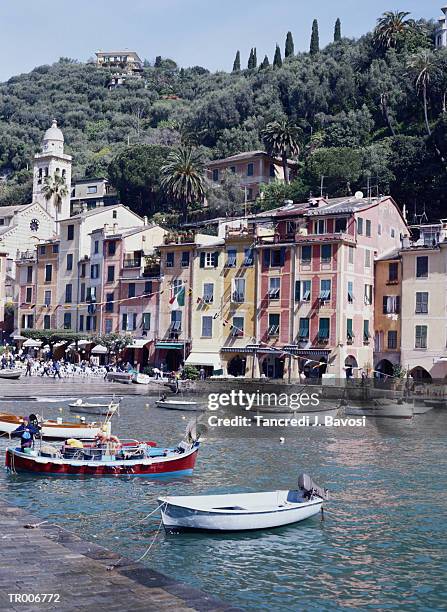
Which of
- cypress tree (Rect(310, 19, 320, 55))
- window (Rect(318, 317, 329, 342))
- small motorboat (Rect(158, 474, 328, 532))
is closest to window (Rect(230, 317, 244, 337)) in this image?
window (Rect(318, 317, 329, 342))

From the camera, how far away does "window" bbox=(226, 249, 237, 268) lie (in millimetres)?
76062

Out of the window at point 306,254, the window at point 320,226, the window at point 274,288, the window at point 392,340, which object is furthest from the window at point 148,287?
the window at point 392,340

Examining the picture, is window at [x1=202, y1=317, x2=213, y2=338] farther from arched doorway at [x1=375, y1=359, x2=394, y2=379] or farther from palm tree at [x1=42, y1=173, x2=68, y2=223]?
palm tree at [x1=42, y1=173, x2=68, y2=223]

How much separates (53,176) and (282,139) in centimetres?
3899

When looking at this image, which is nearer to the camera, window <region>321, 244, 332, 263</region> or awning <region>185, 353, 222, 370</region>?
window <region>321, 244, 332, 263</region>

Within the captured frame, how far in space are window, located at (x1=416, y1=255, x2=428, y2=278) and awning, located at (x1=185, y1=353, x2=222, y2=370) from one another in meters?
19.3

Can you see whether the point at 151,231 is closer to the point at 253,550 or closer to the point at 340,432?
the point at 340,432

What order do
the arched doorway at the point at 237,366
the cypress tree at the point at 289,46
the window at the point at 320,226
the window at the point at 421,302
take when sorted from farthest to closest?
1. the cypress tree at the point at 289,46
2. the arched doorway at the point at 237,366
3. the window at the point at 320,226
4. the window at the point at 421,302

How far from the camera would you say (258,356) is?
240 ft

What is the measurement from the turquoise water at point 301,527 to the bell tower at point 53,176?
290 ft

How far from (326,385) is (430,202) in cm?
3885

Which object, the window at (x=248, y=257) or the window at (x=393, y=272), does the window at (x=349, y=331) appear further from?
the window at (x=248, y=257)

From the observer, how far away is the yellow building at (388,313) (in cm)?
7125

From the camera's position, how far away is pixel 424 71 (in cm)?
10550
